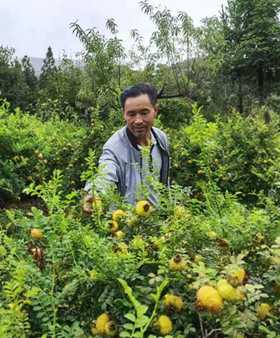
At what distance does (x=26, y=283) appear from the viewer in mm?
1285

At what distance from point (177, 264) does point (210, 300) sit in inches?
6.2

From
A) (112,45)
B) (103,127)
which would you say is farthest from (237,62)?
(103,127)

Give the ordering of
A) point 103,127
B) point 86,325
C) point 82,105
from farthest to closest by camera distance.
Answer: point 82,105 → point 103,127 → point 86,325

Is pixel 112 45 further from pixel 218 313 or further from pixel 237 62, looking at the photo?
pixel 237 62

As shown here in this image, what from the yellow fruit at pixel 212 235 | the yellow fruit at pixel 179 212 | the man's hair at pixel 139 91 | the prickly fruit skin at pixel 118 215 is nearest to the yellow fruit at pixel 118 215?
the prickly fruit skin at pixel 118 215

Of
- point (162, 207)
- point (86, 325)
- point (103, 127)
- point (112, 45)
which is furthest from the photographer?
point (112, 45)

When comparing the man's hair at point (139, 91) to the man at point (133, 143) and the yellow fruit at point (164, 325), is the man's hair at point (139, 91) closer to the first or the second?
the man at point (133, 143)

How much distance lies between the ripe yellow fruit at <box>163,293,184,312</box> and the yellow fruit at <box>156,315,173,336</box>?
0.12 ft

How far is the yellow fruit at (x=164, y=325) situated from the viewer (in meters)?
1.14

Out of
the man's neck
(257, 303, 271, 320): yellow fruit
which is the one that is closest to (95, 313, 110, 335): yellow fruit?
(257, 303, 271, 320): yellow fruit

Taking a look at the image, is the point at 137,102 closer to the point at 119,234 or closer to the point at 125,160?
the point at 125,160

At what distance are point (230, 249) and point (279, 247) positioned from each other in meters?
0.14

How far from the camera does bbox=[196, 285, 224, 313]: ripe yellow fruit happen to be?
1074 millimetres

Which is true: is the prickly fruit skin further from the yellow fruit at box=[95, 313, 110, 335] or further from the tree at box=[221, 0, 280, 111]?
the tree at box=[221, 0, 280, 111]
